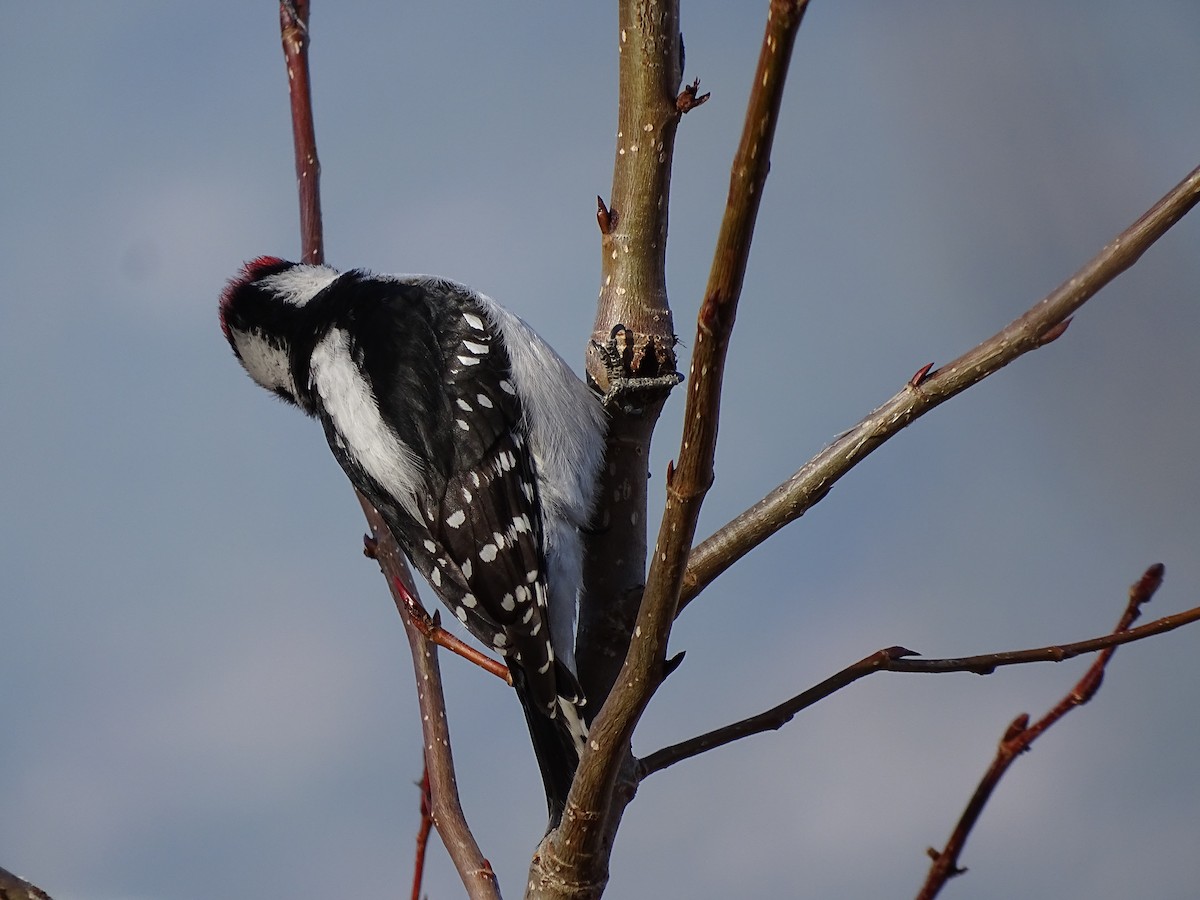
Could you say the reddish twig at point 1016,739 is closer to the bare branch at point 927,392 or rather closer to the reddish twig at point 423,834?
the bare branch at point 927,392

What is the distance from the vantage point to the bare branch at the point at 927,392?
4.50 feet

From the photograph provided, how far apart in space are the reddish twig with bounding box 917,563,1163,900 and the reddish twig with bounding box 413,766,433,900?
1039 millimetres

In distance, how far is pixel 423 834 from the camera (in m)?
2.41

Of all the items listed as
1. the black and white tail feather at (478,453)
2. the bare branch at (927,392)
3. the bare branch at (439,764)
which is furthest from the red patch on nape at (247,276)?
the bare branch at (927,392)

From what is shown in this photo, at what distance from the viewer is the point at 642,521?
2660 millimetres

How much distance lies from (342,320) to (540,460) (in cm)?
72

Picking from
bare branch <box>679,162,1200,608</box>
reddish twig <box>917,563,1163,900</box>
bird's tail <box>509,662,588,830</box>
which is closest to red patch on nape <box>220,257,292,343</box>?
bird's tail <box>509,662,588,830</box>

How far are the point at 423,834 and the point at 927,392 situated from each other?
144 centimetres

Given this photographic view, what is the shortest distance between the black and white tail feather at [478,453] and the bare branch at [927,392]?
607 millimetres

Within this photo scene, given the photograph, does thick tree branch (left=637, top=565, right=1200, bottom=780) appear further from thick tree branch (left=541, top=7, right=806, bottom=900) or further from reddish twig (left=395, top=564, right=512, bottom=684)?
reddish twig (left=395, top=564, right=512, bottom=684)

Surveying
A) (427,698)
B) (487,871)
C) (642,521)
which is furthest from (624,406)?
(487,871)

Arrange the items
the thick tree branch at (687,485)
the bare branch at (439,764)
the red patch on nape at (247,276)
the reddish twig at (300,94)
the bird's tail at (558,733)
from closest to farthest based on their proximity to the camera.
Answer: the thick tree branch at (687,485), the bare branch at (439,764), the bird's tail at (558,733), the reddish twig at (300,94), the red patch on nape at (247,276)

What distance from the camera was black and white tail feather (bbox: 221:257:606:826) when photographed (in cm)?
261

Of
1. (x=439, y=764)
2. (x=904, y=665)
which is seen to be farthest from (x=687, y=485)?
(x=439, y=764)
